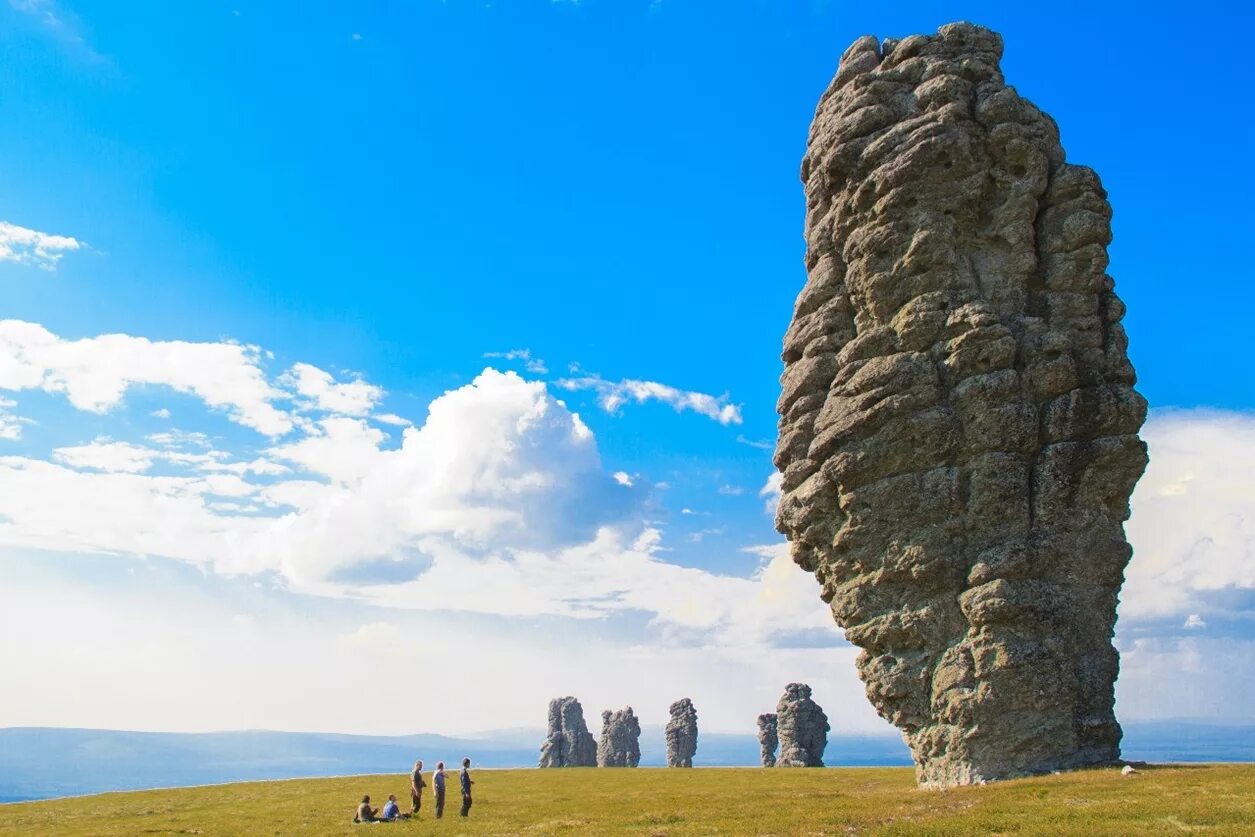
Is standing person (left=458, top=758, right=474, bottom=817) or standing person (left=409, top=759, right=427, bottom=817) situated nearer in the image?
standing person (left=458, top=758, right=474, bottom=817)

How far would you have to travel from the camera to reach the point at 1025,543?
38.8m

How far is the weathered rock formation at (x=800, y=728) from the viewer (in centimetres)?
9388

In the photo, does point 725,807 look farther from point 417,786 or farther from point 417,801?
point 417,786

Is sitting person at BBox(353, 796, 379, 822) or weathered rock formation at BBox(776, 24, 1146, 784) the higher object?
weathered rock formation at BBox(776, 24, 1146, 784)

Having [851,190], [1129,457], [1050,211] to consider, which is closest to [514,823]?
[1129,457]

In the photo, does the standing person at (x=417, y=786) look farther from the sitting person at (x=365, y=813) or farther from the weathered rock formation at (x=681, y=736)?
the weathered rock formation at (x=681, y=736)

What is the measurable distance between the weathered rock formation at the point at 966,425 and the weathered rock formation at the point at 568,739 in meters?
74.8

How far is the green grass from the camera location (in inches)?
1006

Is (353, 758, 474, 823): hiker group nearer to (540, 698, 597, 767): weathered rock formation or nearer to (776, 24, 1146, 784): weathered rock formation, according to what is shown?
(776, 24, 1146, 784): weathered rock formation

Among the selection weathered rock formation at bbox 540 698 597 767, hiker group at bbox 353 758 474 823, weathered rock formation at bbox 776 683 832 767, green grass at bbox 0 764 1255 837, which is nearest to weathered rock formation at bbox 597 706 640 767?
weathered rock formation at bbox 540 698 597 767

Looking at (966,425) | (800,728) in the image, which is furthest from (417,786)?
(800,728)

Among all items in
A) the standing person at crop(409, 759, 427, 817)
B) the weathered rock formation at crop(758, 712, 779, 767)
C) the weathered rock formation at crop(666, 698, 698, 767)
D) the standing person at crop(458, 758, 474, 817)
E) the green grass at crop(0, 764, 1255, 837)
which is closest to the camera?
the green grass at crop(0, 764, 1255, 837)

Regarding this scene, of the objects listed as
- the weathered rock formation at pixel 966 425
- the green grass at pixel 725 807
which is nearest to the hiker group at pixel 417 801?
the green grass at pixel 725 807

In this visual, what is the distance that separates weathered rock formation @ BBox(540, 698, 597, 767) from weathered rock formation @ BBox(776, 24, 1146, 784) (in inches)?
2945
